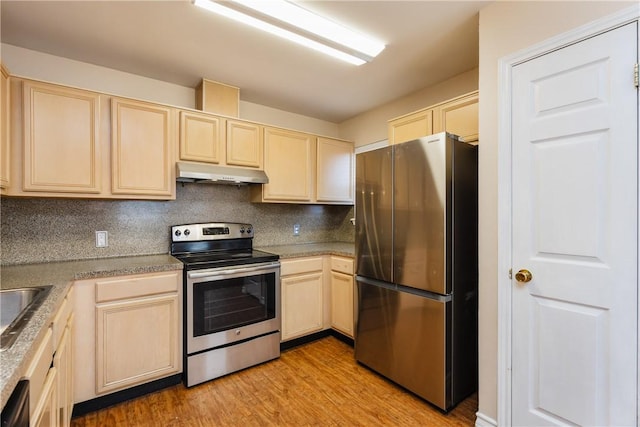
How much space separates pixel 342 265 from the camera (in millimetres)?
2986

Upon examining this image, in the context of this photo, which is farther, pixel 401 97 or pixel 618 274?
pixel 401 97

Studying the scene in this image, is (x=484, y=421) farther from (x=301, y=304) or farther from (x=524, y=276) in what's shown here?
(x=301, y=304)

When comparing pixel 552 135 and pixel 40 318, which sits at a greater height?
pixel 552 135

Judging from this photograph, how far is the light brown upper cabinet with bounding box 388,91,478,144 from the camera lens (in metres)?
2.17

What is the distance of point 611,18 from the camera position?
1.34m

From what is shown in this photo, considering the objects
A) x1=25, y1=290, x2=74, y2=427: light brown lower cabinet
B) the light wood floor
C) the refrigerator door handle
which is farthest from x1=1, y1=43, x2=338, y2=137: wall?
the light wood floor

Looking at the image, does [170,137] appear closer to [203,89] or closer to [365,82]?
[203,89]

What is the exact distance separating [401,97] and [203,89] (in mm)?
1951

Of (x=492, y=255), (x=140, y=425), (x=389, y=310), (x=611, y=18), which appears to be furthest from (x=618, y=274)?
(x=140, y=425)

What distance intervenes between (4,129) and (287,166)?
2039mm

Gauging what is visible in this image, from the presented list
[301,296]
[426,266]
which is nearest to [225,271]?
[301,296]

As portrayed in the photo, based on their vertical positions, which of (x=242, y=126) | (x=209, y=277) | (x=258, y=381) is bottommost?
(x=258, y=381)

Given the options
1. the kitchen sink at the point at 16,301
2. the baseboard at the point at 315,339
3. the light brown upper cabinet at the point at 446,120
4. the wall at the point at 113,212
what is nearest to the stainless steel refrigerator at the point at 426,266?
the light brown upper cabinet at the point at 446,120

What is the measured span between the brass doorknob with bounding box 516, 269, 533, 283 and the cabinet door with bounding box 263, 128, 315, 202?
211 centimetres
